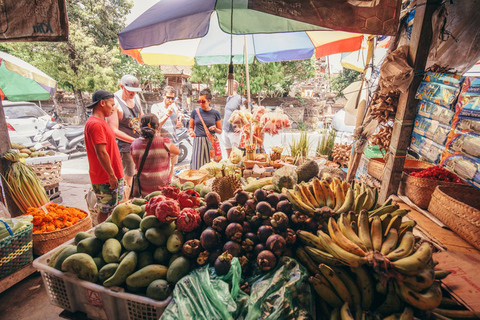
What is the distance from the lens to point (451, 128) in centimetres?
186

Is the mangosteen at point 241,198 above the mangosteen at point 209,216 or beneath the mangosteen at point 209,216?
above

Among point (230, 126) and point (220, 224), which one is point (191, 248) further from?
point (230, 126)

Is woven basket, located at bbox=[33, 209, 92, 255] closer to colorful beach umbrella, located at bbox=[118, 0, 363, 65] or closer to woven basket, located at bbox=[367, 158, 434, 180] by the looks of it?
colorful beach umbrella, located at bbox=[118, 0, 363, 65]

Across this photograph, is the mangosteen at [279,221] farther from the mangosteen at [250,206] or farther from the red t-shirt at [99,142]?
A: the red t-shirt at [99,142]

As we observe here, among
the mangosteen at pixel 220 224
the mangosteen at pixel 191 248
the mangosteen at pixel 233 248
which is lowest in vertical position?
the mangosteen at pixel 191 248

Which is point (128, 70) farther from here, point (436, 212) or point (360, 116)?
point (436, 212)

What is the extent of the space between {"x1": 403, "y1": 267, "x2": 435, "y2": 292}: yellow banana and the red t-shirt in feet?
10.4

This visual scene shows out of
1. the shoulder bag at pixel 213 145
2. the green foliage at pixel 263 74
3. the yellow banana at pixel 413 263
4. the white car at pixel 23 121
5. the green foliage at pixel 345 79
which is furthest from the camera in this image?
the green foliage at pixel 345 79

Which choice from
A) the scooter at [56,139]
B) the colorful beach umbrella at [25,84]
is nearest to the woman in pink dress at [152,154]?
the colorful beach umbrella at [25,84]

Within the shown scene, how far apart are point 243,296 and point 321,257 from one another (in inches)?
19.9

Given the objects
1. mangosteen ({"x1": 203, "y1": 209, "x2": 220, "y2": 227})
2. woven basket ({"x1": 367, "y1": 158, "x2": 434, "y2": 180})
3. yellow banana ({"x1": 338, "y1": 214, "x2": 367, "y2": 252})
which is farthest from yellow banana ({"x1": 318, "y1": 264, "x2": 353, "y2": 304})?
woven basket ({"x1": 367, "y1": 158, "x2": 434, "y2": 180})

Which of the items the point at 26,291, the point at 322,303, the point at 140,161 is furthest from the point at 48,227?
the point at 322,303

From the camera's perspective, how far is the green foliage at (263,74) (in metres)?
14.6

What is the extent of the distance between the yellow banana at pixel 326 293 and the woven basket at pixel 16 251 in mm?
3013
